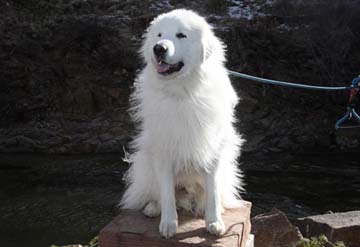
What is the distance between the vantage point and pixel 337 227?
4.02 meters

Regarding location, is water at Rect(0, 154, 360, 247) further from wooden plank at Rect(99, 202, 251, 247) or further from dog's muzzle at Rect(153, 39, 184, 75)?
dog's muzzle at Rect(153, 39, 184, 75)

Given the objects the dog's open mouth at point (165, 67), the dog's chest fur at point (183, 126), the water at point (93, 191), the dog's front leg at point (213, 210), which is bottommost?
the water at point (93, 191)

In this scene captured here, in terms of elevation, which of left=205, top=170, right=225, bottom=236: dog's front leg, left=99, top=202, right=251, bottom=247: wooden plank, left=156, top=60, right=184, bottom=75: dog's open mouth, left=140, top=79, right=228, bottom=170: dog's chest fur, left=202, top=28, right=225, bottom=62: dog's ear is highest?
left=202, top=28, right=225, bottom=62: dog's ear

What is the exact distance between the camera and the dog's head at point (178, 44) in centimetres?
240

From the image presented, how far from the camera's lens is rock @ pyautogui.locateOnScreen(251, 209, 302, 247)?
3.79m

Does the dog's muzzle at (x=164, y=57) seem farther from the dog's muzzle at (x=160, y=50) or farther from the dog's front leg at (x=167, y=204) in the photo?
the dog's front leg at (x=167, y=204)

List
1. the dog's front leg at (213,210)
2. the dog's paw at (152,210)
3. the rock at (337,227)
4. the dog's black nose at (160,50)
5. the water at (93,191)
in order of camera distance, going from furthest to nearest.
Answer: the water at (93,191) < the rock at (337,227) < the dog's paw at (152,210) < the dog's front leg at (213,210) < the dog's black nose at (160,50)

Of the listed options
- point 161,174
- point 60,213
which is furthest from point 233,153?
point 60,213

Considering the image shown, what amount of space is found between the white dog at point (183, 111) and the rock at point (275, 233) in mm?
1271

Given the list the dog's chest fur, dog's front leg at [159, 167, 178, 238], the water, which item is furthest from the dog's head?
the water

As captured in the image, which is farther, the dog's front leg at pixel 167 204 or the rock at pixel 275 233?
the rock at pixel 275 233

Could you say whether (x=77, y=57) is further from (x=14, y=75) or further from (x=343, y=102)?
(x=343, y=102)

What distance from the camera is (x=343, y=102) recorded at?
1018 cm

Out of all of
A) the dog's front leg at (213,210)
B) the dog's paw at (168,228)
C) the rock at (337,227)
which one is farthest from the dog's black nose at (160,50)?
the rock at (337,227)
